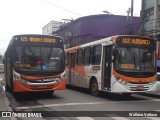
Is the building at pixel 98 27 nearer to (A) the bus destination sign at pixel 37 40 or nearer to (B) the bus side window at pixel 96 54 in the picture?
(B) the bus side window at pixel 96 54

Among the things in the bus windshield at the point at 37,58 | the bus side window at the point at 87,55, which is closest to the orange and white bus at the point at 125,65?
the bus side window at the point at 87,55

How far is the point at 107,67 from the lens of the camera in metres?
16.3

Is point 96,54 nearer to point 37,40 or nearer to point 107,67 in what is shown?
point 107,67

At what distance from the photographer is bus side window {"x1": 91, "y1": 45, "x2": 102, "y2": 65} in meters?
17.3

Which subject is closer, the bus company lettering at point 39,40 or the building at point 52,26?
the bus company lettering at point 39,40

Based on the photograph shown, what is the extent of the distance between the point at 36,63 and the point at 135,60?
4.47m

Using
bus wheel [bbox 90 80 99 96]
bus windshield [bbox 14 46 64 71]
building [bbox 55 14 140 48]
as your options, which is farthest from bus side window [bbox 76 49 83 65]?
building [bbox 55 14 140 48]

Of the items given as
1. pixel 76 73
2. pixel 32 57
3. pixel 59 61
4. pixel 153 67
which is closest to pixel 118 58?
pixel 153 67

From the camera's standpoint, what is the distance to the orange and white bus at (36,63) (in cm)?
1566

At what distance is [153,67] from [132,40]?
5.19 ft

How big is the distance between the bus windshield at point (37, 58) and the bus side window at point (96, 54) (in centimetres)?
188

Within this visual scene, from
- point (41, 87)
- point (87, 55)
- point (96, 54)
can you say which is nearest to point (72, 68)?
point (87, 55)

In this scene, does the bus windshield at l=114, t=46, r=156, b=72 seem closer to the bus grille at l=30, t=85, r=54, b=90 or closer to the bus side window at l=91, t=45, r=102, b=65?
the bus side window at l=91, t=45, r=102, b=65

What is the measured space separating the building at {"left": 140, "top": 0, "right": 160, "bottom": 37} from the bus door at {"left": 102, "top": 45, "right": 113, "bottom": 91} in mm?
15513
